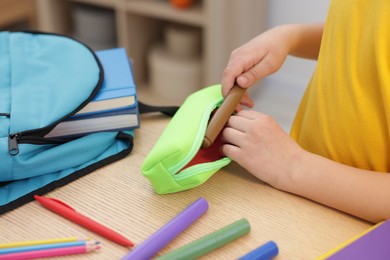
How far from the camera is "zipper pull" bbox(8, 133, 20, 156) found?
1.85 ft

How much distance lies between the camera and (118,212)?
55 centimetres

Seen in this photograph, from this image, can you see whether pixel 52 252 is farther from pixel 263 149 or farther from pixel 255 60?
pixel 255 60

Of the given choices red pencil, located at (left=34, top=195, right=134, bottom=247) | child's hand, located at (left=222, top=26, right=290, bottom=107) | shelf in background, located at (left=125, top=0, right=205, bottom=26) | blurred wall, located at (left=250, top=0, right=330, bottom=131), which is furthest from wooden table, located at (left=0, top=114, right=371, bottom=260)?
shelf in background, located at (left=125, top=0, right=205, bottom=26)

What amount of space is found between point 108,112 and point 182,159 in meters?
0.16

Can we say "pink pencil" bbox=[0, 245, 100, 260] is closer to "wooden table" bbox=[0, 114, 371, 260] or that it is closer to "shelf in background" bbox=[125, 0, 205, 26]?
"wooden table" bbox=[0, 114, 371, 260]

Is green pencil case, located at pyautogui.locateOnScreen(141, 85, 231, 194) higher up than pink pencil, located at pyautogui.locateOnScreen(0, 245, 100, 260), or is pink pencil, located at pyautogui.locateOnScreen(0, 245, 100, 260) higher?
green pencil case, located at pyautogui.locateOnScreen(141, 85, 231, 194)

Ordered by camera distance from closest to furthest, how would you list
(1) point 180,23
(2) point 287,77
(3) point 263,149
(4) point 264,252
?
(4) point 264,252
(3) point 263,149
(2) point 287,77
(1) point 180,23

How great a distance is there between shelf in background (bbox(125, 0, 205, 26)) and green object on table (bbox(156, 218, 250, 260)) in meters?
1.28

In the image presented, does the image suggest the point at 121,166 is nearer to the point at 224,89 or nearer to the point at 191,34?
the point at 224,89

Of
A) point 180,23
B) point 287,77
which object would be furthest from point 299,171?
point 180,23

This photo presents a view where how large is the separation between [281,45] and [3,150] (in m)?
0.40

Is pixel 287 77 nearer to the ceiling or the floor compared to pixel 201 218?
nearer to the floor

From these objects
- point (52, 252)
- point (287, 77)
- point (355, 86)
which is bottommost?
point (287, 77)

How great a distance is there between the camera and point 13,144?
1.86 ft
